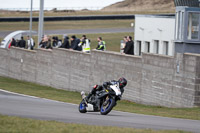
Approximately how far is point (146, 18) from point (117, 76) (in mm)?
21453

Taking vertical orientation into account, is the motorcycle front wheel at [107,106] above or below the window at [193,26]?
below

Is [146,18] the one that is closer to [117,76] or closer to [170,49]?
[170,49]

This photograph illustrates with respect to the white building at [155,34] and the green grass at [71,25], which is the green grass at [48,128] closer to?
the white building at [155,34]

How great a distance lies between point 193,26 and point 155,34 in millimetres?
16296

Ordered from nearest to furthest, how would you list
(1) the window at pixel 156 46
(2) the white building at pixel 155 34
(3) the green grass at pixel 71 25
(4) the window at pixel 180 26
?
(4) the window at pixel 180 26
(2) the white building at pixel 155 34
(1) the window at pixel 156 46
(3) the green grass at pixel 71 25

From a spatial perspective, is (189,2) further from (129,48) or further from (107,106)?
(107,106)

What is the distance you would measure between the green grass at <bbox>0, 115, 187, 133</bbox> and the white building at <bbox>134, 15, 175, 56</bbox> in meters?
30.6

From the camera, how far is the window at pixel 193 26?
29.3m

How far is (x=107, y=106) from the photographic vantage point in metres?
14.6

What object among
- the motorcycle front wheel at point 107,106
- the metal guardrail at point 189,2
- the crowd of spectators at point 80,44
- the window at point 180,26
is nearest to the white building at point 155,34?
the metal guardrail at point 189,2

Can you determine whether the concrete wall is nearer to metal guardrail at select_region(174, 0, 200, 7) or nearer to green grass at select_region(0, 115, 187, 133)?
green grass at select_region(0, 115, 187, 133)

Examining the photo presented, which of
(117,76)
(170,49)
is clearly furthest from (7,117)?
(170,49)

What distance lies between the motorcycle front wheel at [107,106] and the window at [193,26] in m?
15.7

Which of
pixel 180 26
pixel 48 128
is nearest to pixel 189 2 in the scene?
pixel 180 26
